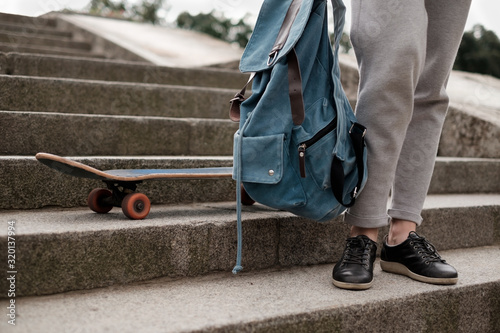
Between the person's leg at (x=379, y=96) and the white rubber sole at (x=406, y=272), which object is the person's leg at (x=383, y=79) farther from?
the white rubber sole at (x=406, y=272)

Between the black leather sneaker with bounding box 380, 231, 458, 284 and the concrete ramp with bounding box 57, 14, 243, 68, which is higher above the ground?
the concrete ramp with bounding box 57, 14, 243, 68

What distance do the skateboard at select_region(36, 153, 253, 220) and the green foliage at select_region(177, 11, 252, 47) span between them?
10.2 metres

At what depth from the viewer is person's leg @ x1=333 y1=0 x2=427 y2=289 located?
1.78 meters

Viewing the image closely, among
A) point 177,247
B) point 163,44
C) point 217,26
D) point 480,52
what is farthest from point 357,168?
point 217,26

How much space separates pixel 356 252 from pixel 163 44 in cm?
522

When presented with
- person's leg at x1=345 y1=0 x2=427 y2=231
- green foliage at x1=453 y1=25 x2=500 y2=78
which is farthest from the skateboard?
green foliage at x1=453 y1=25 x2=500 y2=78

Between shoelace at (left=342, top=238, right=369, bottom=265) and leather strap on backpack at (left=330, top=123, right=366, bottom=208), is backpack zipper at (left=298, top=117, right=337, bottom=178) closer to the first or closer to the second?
leather strap on backpack at (left=330, top=123, right=366, bottom=208)

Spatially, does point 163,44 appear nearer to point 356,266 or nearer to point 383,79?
point 383,79

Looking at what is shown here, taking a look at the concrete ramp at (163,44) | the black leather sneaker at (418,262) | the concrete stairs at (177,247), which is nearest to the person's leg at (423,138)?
the black leather sneaker at (418,262)

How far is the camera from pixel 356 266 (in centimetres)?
186

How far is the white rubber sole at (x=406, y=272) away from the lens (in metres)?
1.93

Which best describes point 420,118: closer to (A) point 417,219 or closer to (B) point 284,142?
(A) point 417,219

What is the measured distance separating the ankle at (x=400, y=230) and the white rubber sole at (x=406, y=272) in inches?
3.6

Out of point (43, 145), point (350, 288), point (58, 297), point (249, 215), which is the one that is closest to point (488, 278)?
point (350, 288)
